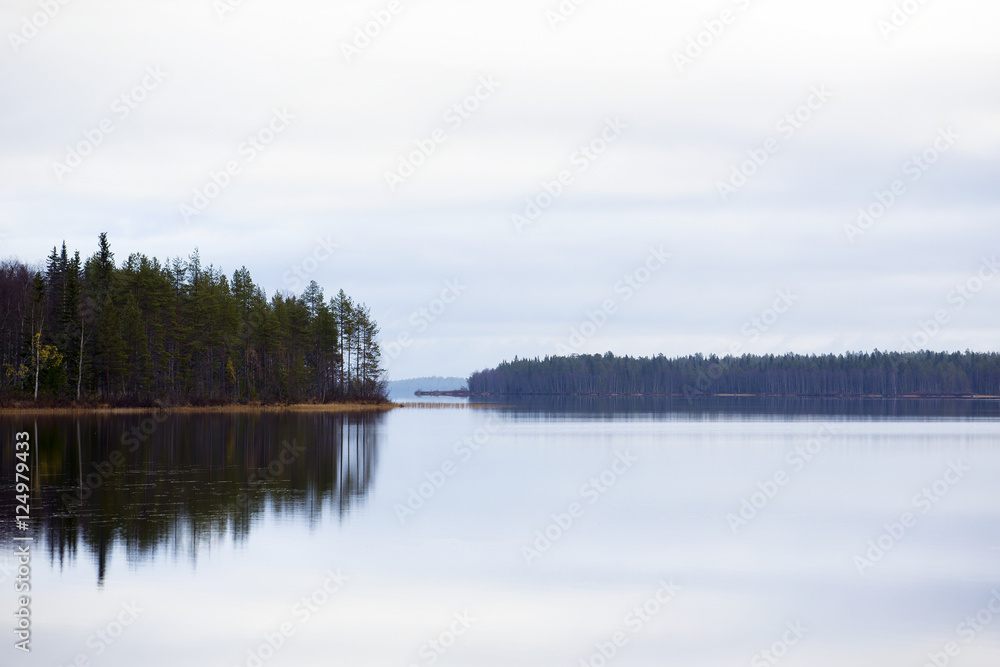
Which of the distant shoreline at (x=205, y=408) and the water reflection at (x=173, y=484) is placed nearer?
the water reflection at (x=173, y=484)

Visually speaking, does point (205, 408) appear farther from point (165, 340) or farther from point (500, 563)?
point (500, 563)

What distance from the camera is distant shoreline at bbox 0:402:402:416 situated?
270 feet

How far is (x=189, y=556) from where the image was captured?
21.6m

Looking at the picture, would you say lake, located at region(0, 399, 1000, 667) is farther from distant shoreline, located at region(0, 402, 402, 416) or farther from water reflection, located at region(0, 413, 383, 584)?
distant shoreline, located at region(0, 402, 402, 416)

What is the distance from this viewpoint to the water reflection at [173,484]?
23.8 meters

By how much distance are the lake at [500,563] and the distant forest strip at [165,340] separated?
159 ft

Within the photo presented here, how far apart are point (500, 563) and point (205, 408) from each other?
84.4m

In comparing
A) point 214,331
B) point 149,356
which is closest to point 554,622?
point 149,356

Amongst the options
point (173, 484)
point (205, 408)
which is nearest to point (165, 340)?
point (205, 408)

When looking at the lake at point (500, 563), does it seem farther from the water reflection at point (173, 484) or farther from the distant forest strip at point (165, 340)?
the distant forest strip at point (165, 340)

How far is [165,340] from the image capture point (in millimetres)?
101438

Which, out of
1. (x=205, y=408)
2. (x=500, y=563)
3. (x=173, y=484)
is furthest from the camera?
(x=205, y=408)

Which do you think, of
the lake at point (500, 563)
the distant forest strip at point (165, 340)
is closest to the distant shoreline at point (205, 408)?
the distant forest strip at point (165, 340)

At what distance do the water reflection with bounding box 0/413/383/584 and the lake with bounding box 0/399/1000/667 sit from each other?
18 centimetres
